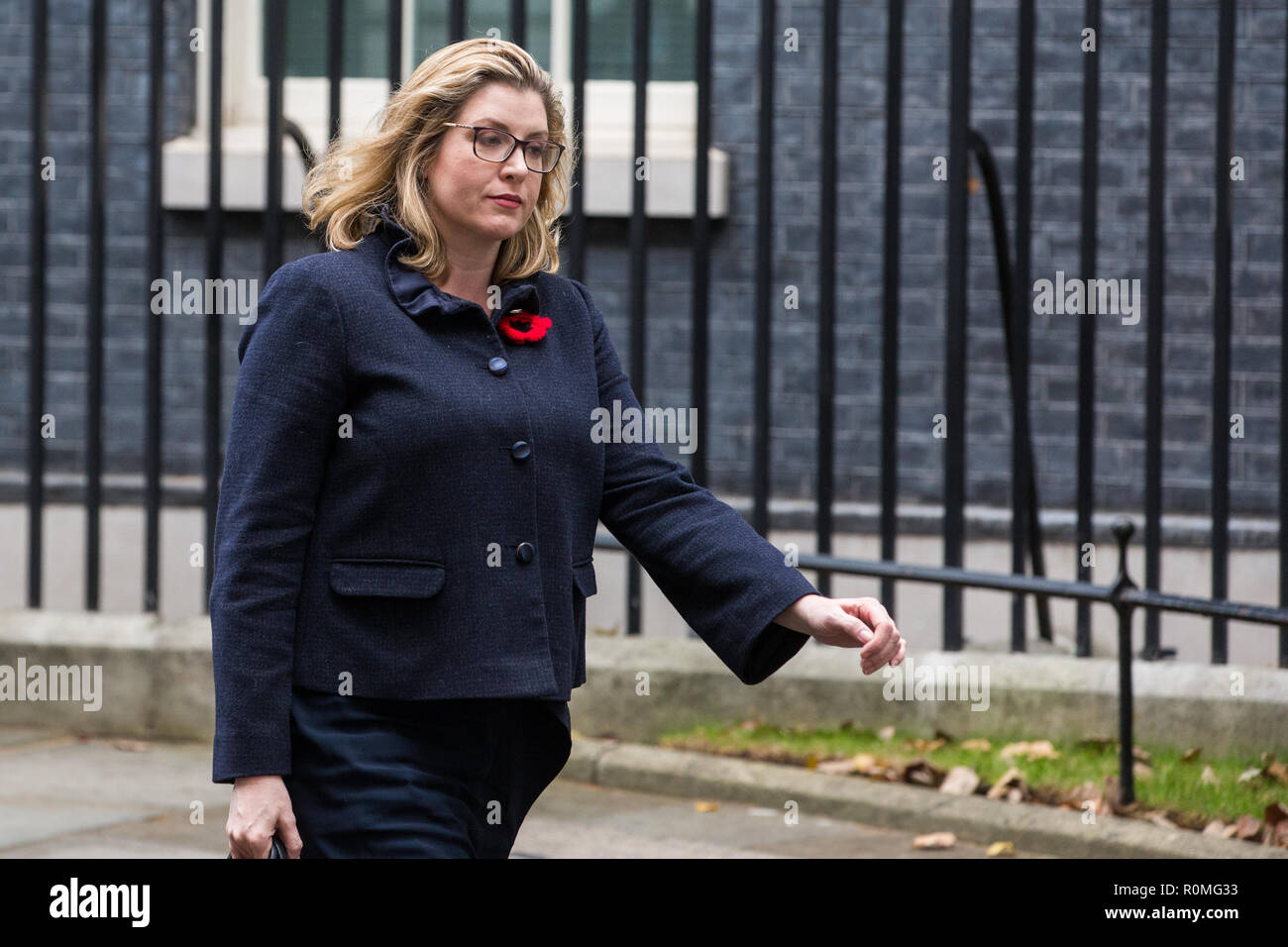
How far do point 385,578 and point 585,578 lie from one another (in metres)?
0.37

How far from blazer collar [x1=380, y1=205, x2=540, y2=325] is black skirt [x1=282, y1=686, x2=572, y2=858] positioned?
58 cm

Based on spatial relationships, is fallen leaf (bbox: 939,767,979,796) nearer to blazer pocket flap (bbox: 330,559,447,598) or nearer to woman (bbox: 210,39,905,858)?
woman (bbox: 210,39,905,858)

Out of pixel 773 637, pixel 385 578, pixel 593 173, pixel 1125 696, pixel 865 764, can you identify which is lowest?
pixel 865 764

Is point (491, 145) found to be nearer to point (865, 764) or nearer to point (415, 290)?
point (415, 290)

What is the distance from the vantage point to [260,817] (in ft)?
7.95

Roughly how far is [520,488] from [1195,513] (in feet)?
16.9

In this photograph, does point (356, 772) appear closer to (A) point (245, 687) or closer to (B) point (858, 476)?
(A) point (245, 687)

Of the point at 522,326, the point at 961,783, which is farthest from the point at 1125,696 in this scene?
the point at 522,326

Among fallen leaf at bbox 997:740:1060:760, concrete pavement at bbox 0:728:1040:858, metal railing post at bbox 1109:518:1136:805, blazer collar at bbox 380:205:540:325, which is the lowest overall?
concrete pavement at bbox 0:728:1040:858

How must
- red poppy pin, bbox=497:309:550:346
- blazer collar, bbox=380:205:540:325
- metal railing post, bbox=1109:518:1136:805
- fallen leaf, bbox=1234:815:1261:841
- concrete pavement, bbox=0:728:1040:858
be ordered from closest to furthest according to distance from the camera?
1. blazer collar, bbox=380:205:540:325
2. red poppy pin, bbox=497:309:550:346
3. fallen leaf, bbox=1234:815:1261:841
4. concrete pavement, bbox=0:728:1040:858
5. metal railing post, bbox=1109:518:1136:805

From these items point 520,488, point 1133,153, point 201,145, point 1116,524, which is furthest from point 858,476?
point 520,488

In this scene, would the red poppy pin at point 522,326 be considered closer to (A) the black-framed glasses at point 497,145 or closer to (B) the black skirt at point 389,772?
(A) the black-framed glasses at point 497,145

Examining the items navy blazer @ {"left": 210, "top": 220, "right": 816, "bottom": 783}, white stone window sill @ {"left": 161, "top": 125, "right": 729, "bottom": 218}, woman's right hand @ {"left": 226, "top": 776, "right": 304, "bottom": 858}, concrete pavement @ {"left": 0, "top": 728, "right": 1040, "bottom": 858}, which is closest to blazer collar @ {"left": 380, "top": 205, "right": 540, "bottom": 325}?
navy blazer @ {"left": 210, "top": 220, "right": 816, "bottom": 783}

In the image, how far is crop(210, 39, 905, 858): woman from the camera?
2465 mm
